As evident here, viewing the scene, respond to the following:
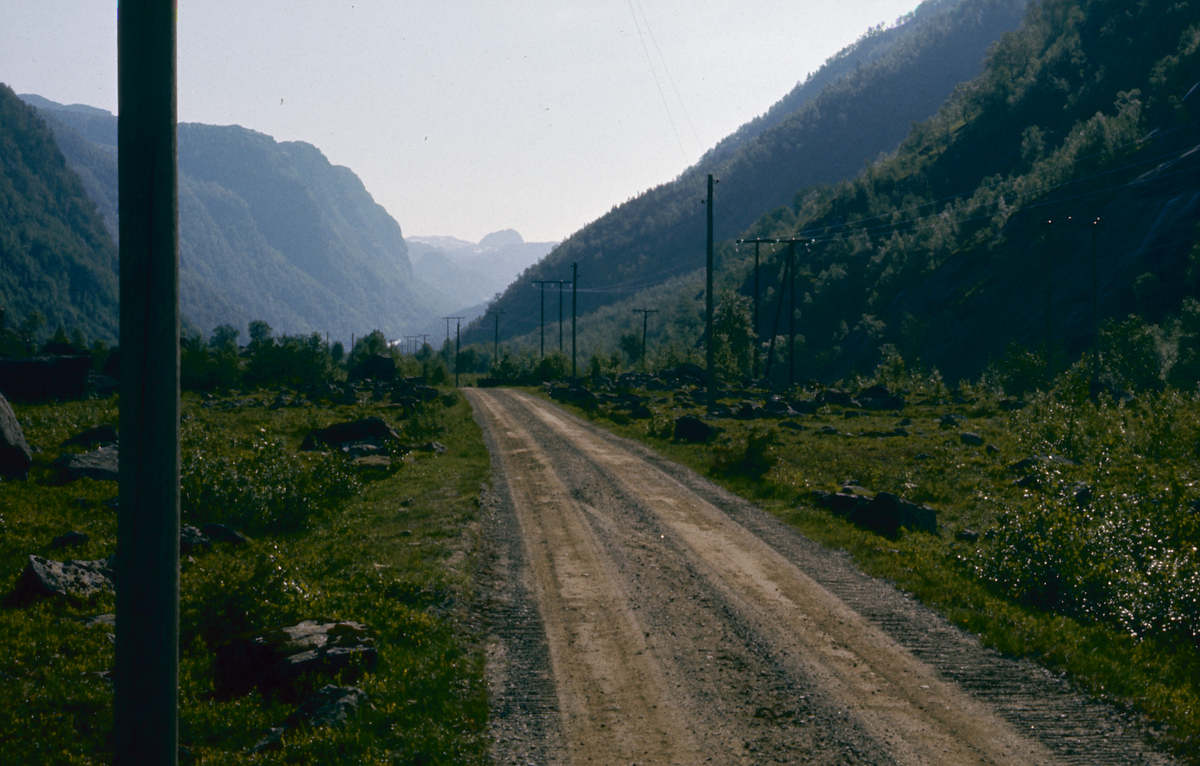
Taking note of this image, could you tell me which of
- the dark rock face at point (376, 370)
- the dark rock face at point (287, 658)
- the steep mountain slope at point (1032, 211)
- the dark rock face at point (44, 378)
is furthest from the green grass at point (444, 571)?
the dark rock face at point (376, 370)

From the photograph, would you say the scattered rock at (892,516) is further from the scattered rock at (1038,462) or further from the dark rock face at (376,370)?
the dark rock face at (376,370)

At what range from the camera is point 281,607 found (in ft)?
30.9

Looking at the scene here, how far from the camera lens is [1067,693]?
768 centimetres

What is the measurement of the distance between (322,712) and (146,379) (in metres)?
4.65

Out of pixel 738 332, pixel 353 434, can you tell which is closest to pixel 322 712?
pixel 353 434

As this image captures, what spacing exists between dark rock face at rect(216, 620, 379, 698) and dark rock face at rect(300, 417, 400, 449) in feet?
64.7

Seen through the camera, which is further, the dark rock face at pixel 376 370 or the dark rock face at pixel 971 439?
the dark rock face at pixel 376 370

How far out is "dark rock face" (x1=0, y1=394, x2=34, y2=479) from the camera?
18.8 m

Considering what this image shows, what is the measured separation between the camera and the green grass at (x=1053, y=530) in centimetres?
859

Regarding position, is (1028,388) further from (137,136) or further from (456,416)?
(137,136)

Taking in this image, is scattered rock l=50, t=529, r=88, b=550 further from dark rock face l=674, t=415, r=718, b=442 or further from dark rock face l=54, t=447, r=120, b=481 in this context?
dark rock face l=674, t=415, r=718, b=442

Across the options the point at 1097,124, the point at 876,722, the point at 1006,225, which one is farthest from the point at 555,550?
the point at 1097,124

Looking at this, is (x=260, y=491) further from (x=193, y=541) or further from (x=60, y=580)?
(x=60, y=580)

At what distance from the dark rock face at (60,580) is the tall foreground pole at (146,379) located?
8869mm
